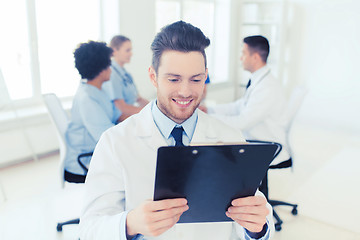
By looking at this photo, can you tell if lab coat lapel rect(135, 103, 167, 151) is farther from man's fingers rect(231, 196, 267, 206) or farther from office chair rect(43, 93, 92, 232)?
office chair rect(43, 93, 92, 232)

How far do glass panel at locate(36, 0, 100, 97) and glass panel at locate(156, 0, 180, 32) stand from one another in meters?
1.08

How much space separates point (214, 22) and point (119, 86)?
13.0 feet

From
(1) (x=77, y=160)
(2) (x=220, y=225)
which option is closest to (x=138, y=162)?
(2) (x=220, y=225)

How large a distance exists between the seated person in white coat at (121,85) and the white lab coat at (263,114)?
0.84 metres

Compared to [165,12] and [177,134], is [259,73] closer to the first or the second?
Result: [177,134]

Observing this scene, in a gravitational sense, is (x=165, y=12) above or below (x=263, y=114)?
above

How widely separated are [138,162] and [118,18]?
12.3 ft

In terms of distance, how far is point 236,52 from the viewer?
6.88 meters

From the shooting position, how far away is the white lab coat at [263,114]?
2.50 m

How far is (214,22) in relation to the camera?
21.8 ft

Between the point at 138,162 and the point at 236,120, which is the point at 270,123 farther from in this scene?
the point at 138,162

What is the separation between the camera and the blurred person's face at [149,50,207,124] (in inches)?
41.6

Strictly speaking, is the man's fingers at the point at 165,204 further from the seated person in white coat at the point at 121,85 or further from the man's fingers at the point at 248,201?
the seated person in white coat at the point at 121,85

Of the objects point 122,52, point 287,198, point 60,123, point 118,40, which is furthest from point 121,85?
point 287,198
